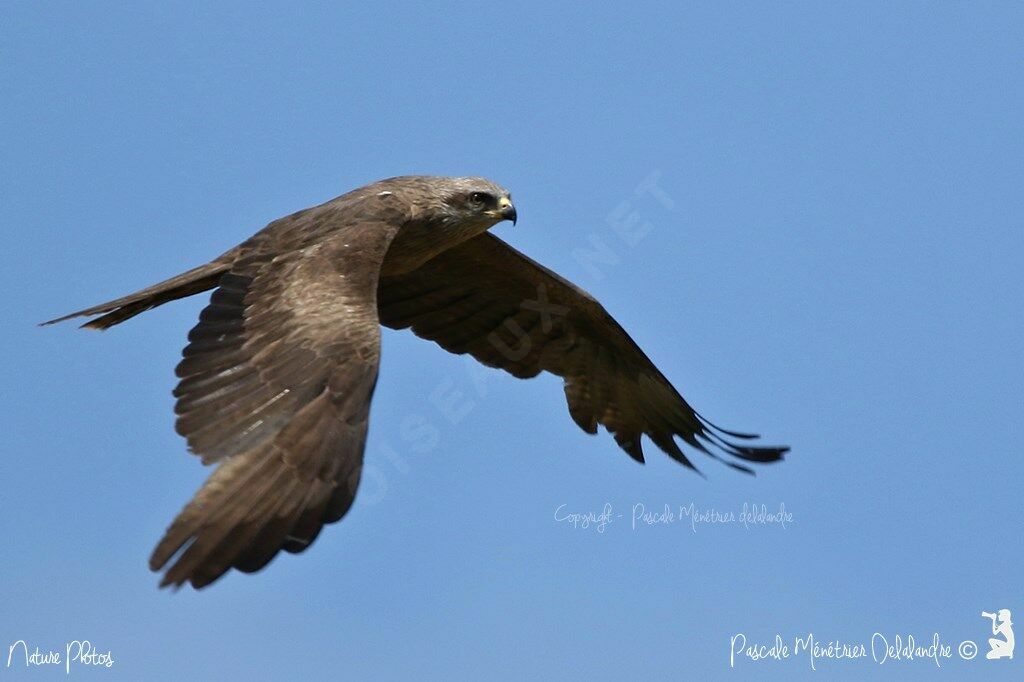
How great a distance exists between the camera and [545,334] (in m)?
12.7

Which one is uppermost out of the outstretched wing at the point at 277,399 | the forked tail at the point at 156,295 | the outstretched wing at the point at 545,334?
the outstretched wing at the point at 545,334

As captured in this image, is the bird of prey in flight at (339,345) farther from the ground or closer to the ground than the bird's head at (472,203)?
closer to the ground

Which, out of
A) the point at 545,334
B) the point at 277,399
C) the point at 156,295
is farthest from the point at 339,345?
the point at 545,334

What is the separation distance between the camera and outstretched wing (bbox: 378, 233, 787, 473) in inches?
482

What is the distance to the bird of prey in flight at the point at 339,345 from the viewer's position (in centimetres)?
794

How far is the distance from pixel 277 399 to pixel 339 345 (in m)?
0.53

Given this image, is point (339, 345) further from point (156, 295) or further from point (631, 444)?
point (631, 444)

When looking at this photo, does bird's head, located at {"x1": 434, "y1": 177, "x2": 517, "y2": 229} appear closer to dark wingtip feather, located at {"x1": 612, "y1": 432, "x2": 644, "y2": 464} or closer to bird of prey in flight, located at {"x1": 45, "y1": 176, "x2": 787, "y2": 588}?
bird of prey in flight, located at {"x1": 45, "y1": 176, "x2": 787, "y2": 588}

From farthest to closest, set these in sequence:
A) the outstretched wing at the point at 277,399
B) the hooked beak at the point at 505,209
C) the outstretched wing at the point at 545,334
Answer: the outstretched wing at the point at 545,334 → the hooked beak at the point at 505,209 → the outstretched wing at the point at 277,399

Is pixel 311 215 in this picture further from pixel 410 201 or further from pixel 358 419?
pixel 358 419

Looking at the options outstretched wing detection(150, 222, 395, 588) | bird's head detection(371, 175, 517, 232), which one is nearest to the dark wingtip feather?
bird's head detection(371, 175, 517, 232)

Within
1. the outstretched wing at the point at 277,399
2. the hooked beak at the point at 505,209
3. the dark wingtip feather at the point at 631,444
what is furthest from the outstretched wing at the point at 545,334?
the outstretched wing at the point at 277,399

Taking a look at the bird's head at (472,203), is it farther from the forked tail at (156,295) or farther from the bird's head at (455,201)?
the forked tail at (156,295)

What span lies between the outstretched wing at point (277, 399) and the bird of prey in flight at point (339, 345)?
1 centimetres
